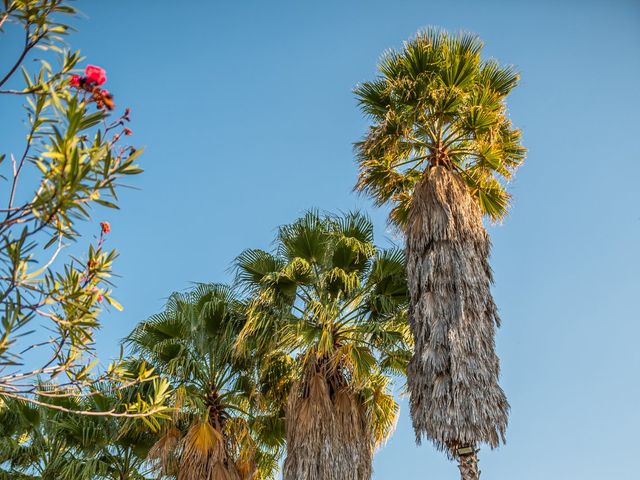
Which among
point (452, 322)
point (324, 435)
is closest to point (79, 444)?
point (324, 435)

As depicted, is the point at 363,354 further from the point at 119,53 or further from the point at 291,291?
the point at 119,53

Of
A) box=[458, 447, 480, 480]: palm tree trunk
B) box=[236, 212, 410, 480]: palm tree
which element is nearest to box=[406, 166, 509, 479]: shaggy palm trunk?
box=[458, 447, 480, 480]: palm tree trunk

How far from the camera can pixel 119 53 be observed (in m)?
10.5

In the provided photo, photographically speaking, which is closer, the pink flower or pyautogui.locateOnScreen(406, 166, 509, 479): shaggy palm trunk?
the pink flower

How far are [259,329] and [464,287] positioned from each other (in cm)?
323

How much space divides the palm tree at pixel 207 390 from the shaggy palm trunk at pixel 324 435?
41.3 inches

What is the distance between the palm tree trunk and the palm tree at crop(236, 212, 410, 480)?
189 centimetres

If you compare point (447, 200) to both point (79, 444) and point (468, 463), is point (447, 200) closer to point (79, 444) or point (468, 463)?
point (468, 463)

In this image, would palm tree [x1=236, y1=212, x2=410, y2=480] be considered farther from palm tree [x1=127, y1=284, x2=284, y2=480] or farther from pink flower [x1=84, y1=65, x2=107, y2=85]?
pink flower [x1=84, y1=65, x2=107, y2=85]

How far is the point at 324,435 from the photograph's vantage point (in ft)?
33.6

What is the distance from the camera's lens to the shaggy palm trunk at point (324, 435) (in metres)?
10.1

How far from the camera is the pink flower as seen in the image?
3617 mm

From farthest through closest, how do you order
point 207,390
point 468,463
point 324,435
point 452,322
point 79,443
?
point 79,443
point 207,390
point 324,435
point 452,322
point 468,463

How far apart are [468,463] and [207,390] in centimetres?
447
